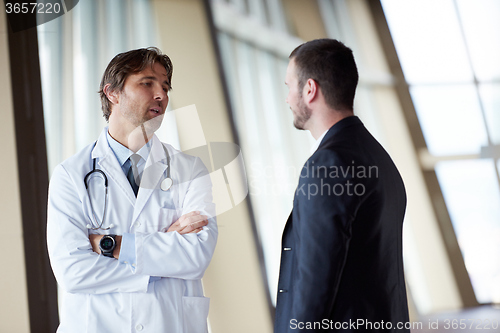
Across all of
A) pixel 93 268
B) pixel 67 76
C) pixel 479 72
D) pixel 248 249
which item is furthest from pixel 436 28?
pixel 93 268

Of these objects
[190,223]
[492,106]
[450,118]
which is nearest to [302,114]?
[190,223]

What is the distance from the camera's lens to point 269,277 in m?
2.64

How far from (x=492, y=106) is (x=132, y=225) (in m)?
3.03

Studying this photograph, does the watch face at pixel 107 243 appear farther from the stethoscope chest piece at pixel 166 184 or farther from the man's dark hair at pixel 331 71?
the man's dark hair at pixel 331 71

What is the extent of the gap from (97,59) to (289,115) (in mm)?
1325

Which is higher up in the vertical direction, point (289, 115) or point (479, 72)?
point (479, 72)

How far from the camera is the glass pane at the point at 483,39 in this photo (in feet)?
10.8

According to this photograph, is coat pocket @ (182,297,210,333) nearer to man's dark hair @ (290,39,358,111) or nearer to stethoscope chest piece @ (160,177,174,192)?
stethoscope chest piece @ (160,177,174,192)

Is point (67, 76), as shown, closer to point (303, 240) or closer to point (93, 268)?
point (93, 268)

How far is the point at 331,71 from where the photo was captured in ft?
4.00

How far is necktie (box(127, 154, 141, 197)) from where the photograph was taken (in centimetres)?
158

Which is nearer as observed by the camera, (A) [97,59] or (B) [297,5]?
(A) [97,59]

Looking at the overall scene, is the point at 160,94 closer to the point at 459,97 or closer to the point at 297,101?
the point at 297,101

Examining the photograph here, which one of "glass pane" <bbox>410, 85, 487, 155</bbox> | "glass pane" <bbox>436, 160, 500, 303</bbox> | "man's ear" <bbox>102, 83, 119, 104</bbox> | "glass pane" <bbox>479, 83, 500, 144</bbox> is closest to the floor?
"glass pane" <bbox>436, 160, 500, 303</bbox>
